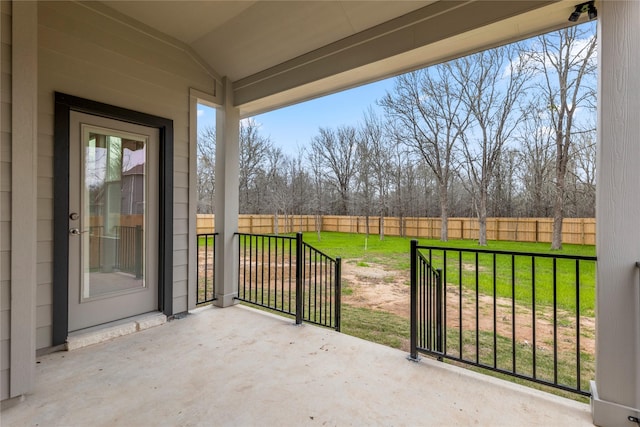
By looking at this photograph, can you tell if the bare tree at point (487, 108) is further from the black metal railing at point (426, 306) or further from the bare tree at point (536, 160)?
the black metal railing at point (426, 306)

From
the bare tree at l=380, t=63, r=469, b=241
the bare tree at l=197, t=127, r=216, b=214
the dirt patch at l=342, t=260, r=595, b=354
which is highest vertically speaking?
the bare tree at l=380, t=63, r=469, b=241

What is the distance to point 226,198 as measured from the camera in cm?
329

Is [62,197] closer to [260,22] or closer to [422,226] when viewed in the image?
[260,22]

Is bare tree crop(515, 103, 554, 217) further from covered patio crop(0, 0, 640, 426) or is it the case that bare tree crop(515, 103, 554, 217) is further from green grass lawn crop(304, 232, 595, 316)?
covered patio crop(0, 0, 640, 426)

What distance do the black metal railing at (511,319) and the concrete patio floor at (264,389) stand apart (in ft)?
0.79

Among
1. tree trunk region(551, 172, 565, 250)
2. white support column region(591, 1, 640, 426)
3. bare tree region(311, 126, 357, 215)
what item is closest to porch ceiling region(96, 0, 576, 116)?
white support column region(591, 1, 640, 426)

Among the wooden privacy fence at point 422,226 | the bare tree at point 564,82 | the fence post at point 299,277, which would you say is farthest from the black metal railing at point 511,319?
the bare tree at point 564,82

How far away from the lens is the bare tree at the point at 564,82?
17.3 ft

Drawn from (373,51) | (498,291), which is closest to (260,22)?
(373,51)

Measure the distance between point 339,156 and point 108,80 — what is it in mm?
8236

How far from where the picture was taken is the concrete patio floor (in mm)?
1476

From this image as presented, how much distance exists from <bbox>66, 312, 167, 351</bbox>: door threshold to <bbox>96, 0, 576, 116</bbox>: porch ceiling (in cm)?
241

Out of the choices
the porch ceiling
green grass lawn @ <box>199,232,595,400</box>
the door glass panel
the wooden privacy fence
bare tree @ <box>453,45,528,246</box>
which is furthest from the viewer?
bare tree @ <box>453,45,528,246</box>

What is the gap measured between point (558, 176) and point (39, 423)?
25.1 ft
